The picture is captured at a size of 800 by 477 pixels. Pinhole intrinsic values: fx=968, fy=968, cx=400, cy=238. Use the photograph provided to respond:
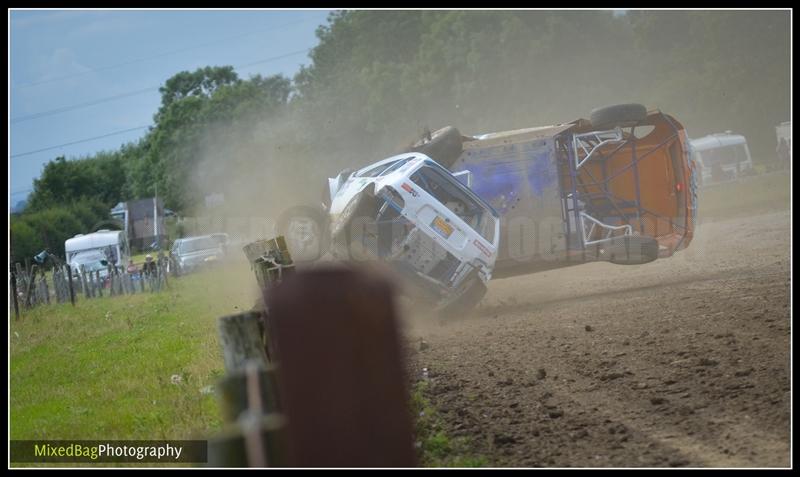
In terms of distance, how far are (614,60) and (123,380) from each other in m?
42.7

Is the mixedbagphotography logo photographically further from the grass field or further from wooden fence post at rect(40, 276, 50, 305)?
wooden fence post at rect(40, 276, 50, 305)

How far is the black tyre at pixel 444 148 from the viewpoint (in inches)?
612

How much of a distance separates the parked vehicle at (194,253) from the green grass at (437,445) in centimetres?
2994

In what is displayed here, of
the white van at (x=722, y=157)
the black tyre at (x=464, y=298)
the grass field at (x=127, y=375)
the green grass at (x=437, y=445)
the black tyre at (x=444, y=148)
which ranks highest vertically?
the white van at (x=722, y=157)

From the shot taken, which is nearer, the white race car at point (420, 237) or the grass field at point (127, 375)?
the grass field at point (127, 375)

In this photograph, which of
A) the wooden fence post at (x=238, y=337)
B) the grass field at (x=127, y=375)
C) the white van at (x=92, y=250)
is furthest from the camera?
the white van at (x=92, y=250)

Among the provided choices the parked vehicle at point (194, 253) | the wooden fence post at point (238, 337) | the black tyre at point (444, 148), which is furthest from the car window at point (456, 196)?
the parked vehicle at point (194, 253)

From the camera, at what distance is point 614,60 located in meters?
49.5

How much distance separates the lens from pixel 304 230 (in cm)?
1464

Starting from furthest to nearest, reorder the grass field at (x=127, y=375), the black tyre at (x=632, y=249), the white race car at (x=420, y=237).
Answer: the black tyre at (x=632, y=249)
the white race car at (x=420, y=237)
the grass field at (x=127, y=375)

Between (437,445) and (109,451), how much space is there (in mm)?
2573

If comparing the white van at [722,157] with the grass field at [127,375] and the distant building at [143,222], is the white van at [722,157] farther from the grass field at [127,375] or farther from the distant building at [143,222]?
the grass field at [127,375]

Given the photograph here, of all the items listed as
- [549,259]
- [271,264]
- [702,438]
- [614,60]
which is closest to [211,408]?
[271,264]

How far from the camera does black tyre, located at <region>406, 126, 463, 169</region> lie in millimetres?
15547
